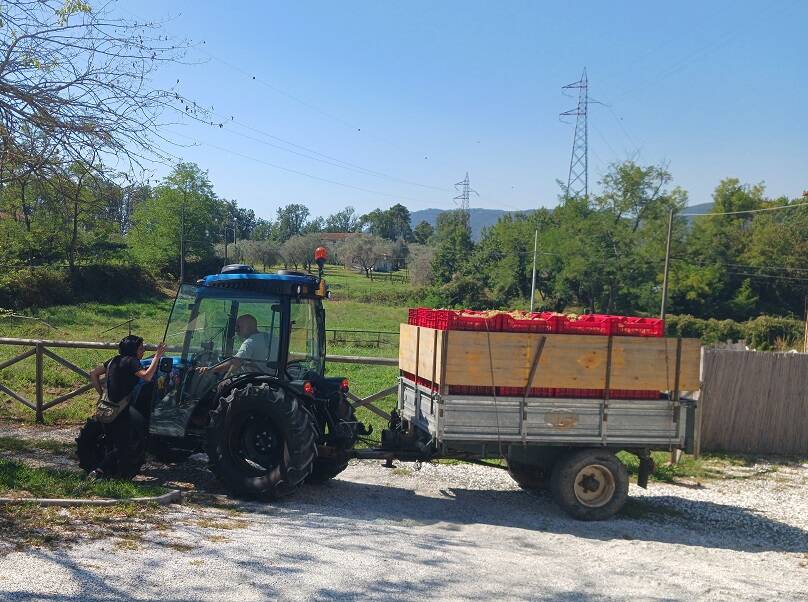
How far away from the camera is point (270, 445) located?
7938mm

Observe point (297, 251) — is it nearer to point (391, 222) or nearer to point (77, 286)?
point (77, 286)

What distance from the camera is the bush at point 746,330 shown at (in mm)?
48075

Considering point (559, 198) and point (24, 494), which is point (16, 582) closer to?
point (24, 494)

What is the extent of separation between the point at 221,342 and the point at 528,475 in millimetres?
3875

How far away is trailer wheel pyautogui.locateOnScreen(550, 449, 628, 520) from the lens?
802 centimetres

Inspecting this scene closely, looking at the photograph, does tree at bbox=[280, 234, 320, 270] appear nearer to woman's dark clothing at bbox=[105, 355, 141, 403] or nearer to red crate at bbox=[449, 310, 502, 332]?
woman's dark clothing at bbox=[105, 355, 141, 403]

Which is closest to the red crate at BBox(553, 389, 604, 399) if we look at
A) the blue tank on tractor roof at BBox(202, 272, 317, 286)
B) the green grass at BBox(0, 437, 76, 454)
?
the blue tank on tractor roof at BBox(202, 272, 317, 286)

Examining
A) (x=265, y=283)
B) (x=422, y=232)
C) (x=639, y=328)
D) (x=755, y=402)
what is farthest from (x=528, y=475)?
(x=422, y=232)

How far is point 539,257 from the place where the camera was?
6531 cm

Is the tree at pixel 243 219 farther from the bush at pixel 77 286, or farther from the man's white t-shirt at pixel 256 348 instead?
the man's white t-shirt at pixel 256 348

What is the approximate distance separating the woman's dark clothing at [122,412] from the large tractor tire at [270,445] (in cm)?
88

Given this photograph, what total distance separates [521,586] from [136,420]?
435 centimetres

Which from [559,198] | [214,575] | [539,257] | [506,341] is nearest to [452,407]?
[506,341]

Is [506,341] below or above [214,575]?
above
